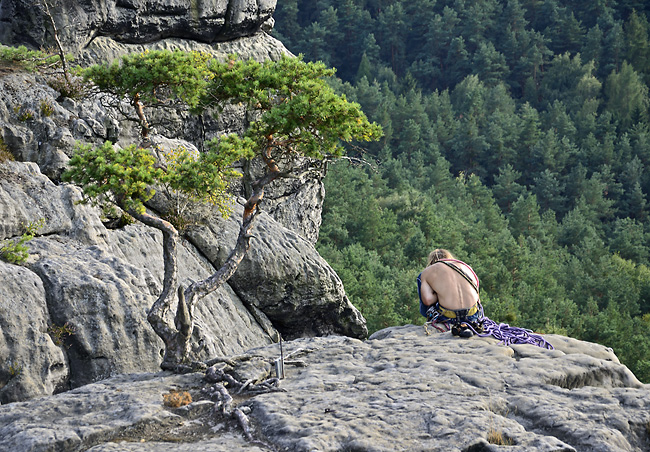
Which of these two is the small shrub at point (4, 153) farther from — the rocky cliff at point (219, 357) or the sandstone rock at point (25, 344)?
the sandstone rock at point (25, 344)

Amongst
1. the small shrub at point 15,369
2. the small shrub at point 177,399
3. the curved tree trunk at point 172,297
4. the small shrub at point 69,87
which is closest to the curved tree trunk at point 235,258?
the curved tree trunk at point 172,297

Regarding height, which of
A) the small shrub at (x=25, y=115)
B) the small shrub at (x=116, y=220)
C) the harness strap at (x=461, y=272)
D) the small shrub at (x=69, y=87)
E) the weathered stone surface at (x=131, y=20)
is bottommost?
the harness strap at (x=461, y=272)

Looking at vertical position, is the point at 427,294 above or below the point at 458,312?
above

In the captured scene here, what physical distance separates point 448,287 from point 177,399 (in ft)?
14.3

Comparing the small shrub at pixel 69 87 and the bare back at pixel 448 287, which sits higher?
the small shrub at pixel 69 87

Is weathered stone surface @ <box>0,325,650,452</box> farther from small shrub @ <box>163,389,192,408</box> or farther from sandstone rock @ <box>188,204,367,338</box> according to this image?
sandstone rock @ <box>188,204,367,338</box>

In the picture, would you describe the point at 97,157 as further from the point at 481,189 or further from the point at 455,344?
the point at 481,189

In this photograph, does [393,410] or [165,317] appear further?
[165,317]

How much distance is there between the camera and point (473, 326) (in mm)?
10383

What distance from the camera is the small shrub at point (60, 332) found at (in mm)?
10680

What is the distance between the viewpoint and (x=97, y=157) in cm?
936

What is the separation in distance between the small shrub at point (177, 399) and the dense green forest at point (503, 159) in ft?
24.9

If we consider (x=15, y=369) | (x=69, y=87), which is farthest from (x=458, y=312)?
(x=69, y=87)

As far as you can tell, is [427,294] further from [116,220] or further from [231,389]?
[116,220]
